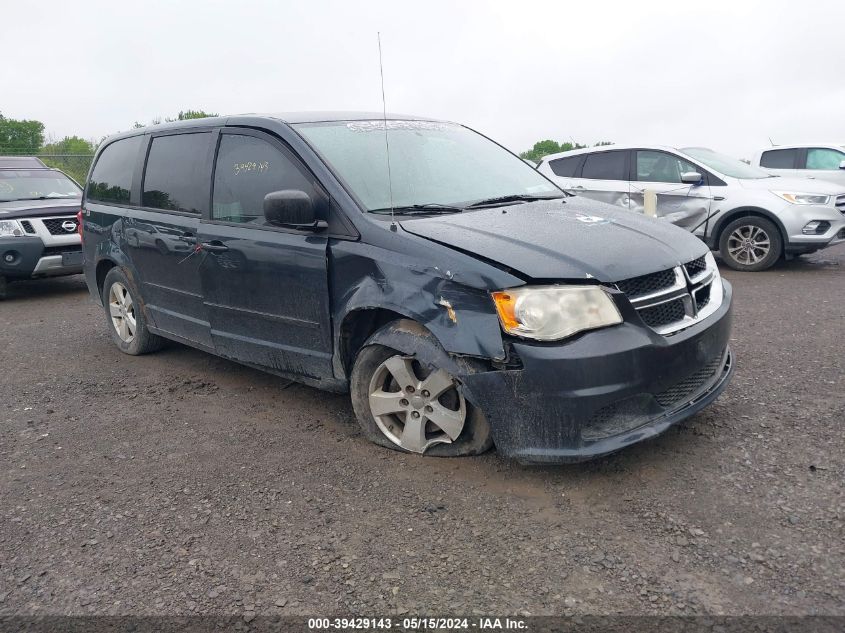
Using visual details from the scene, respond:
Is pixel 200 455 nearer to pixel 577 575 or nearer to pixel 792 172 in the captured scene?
pixel 577 575

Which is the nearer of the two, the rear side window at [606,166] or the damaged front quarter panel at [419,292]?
the damaged front quarter panel at [419,292]

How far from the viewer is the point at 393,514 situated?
313cm

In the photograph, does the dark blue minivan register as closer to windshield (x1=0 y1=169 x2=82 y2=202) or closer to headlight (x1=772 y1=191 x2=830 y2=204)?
headlight (x1=772 y1=191 x2=830 y2=204)

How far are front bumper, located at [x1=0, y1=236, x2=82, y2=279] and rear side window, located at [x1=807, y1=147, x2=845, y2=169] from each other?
11800mm

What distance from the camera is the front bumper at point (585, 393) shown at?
2.99 m

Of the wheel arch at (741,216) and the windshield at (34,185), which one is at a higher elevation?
the windshield at (34,185)

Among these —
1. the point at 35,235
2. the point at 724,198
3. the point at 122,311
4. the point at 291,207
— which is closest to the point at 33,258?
the point at 35,235

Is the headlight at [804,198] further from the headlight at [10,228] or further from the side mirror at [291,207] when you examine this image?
the headlight at [10,228]

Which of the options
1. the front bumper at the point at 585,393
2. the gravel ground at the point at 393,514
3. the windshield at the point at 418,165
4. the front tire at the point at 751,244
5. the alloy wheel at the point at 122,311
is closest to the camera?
the gravel ground at the point at 393,514

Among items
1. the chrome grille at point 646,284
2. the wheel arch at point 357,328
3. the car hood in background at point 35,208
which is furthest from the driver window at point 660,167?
the car hood in background at point 35,208

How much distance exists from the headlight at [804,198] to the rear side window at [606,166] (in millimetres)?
1938

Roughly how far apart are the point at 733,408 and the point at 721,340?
662 mm

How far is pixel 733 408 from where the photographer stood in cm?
406

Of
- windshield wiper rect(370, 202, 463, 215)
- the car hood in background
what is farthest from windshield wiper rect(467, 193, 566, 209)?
the car hood in background
